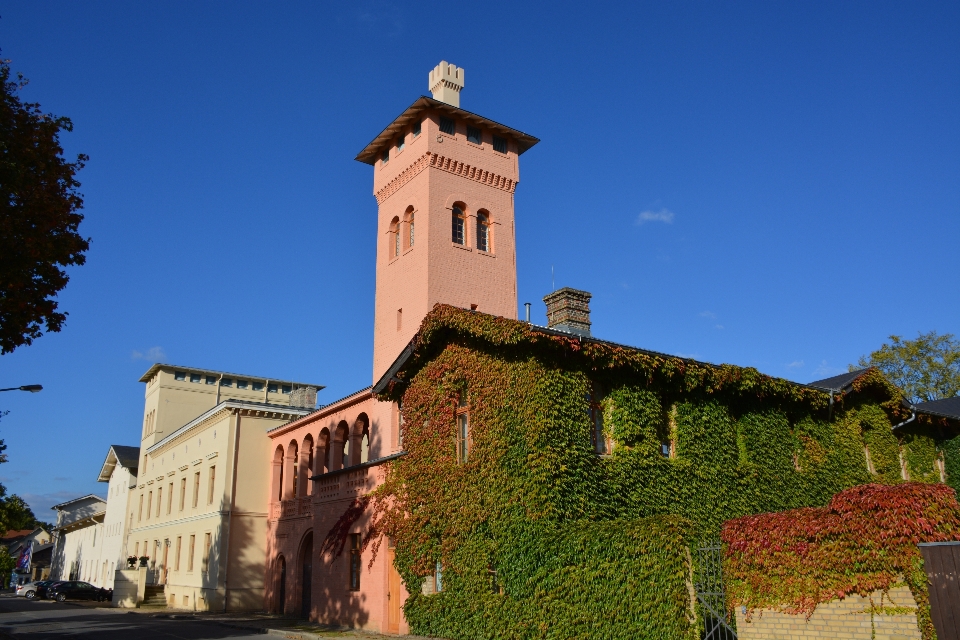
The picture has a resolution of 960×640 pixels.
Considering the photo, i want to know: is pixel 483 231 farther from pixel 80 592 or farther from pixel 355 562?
pixel 80 592

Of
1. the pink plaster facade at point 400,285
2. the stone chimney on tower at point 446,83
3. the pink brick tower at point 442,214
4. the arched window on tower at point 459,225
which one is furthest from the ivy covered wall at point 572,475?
the stone chimney on tower at point 446,83

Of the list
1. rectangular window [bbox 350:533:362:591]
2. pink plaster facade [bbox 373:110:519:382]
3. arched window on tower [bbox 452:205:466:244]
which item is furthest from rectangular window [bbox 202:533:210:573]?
arched window on tower [bbox 452:205:466:244]

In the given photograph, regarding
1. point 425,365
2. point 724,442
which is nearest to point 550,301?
point 425,365

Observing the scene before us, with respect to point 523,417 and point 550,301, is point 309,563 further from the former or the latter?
point 523,417

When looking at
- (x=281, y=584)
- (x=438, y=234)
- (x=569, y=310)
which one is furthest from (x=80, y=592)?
(x=569, y=310)

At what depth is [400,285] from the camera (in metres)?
28.3

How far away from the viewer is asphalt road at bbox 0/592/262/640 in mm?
21083

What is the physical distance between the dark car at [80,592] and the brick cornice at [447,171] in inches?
1153

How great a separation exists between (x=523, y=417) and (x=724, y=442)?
18.4 ft

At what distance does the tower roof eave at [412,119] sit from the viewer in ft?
94.7

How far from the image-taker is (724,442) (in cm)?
1856

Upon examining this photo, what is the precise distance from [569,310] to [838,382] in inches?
317

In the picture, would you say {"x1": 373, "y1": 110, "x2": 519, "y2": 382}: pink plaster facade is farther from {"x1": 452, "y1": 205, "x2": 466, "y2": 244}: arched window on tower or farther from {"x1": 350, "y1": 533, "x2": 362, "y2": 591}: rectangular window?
{"x1": 350, "y1": 533, "x2": 362, "y2": 591}: rectangular window

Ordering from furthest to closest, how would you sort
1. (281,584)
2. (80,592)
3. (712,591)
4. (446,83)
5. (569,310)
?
(80,592) → (446,83) → (281,584) → (569,310) → (712,591)
